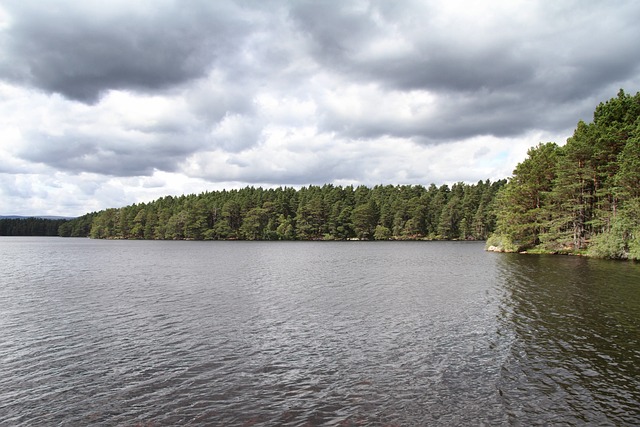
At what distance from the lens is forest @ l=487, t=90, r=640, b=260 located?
6222 centimetres

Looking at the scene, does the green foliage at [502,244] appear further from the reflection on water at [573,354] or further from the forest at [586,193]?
the reflection on water at [573,354]

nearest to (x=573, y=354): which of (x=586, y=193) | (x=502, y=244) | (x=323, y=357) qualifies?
(x=323, y=357)

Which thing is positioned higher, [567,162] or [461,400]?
Answer: [567,162]

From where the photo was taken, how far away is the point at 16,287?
145ft

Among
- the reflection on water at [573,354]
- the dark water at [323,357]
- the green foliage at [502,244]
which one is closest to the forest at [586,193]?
the green foliage at [502,244]

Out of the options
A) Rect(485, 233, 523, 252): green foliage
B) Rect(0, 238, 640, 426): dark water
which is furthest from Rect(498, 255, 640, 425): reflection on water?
Rect(485, 233, 523, 252): green foliage

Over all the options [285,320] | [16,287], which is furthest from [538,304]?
[16,287]

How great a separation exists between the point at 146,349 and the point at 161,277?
3314 centimetres

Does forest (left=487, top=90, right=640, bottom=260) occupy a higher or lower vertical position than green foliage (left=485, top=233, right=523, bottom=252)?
higher

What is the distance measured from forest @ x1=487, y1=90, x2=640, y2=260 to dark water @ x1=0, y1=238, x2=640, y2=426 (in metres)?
30.5

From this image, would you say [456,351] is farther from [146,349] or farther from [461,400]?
[146,349]

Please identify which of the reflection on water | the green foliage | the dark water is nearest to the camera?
the dark water

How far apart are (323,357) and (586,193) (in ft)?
261

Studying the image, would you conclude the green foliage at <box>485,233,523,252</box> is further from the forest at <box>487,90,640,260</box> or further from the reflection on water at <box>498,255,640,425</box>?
the reflection on water at <box>498,255,640,425</box>
